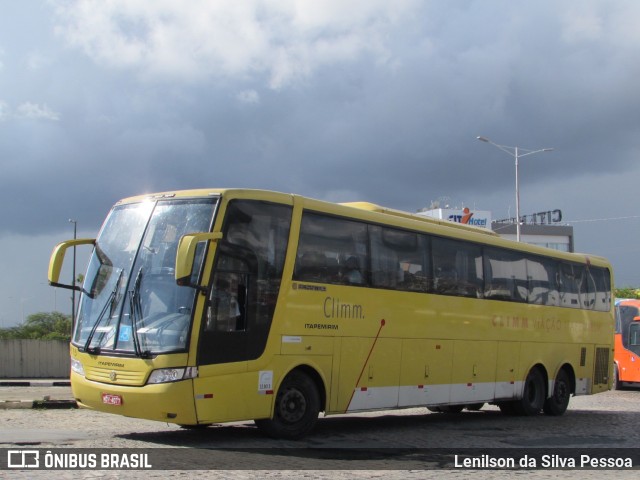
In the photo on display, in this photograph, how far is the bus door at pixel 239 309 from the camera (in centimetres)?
1087

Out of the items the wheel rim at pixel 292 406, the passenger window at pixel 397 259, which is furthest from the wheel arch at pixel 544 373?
the wheel rim at pixel 292 406

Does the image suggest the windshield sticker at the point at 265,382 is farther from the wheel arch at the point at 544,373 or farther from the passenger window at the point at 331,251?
the wheel arch at the point at 544,373

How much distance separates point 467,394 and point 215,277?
286 inches

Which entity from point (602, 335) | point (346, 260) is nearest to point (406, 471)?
point (346, 260)

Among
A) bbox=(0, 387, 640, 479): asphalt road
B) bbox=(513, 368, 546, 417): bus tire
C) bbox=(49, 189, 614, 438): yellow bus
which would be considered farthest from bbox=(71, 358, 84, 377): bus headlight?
bbox=(513, 368, 546, 417): bus tire

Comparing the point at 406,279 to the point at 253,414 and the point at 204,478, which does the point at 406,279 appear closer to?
the point at 253,414

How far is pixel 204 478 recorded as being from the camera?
8.63 meters

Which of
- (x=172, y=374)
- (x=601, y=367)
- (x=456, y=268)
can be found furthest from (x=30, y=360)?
(x=172, y=374)

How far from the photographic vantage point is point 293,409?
12172mm

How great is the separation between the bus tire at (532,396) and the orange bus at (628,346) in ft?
40.6

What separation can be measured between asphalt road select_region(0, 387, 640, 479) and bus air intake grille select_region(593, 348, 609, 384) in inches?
130

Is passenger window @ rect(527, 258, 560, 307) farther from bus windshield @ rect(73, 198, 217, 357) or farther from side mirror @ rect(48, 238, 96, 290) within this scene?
side mirror @ rect(48, 238, 96, 290)

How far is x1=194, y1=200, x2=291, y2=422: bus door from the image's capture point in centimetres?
1087

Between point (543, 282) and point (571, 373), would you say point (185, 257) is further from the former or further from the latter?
point (571, 373)
